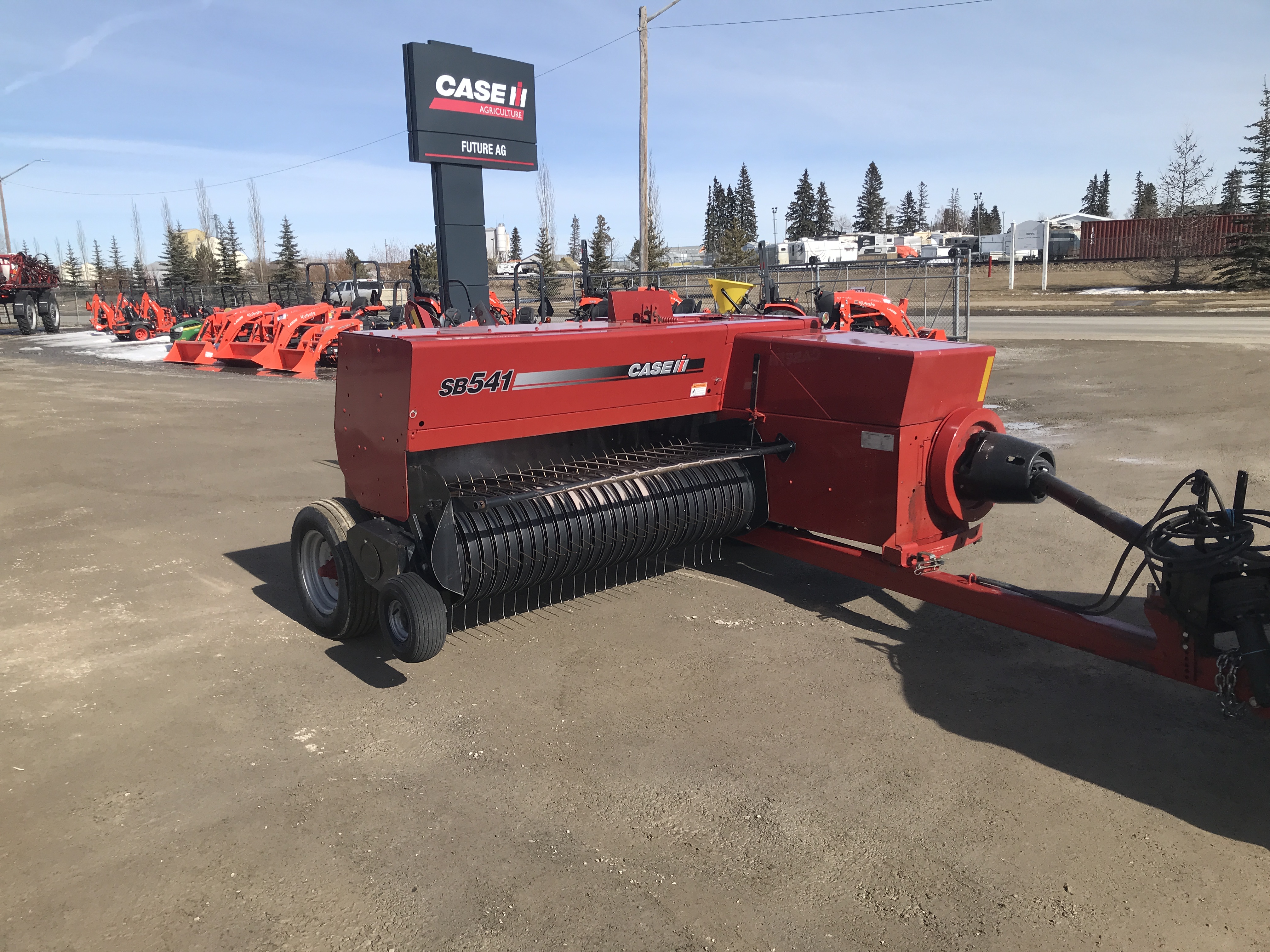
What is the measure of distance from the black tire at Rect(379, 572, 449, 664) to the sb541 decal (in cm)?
85

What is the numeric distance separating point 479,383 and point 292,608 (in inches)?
81.0

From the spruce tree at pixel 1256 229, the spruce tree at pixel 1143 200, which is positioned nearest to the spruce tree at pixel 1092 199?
the spruce tree at pixel 1143 200

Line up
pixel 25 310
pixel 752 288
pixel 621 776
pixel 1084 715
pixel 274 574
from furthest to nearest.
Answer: pixel 25 310 → pixel 752 288 → pixel 274 574 → pixel 1084 715 → pixel 621 776

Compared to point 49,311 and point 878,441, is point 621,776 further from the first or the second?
point 49,311

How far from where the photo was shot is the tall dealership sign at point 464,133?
51.3 ft

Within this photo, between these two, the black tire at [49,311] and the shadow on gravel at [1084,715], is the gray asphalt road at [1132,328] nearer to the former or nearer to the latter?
the shadow on gravel at [1084,715]

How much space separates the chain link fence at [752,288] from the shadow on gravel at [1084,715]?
20.9ft

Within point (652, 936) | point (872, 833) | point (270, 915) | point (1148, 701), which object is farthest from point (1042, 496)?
point (270, 915)

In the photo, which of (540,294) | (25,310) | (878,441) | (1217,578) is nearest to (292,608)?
(878,441)

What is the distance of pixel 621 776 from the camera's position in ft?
11.3

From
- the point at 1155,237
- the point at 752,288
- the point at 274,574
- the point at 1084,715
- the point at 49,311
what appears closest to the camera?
the point at 1084,715

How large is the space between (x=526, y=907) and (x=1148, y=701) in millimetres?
2877

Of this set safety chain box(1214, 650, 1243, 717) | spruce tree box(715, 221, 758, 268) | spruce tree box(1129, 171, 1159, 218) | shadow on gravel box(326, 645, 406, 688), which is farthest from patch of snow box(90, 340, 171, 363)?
spruce tree box(1129, 171, 1159, 218)

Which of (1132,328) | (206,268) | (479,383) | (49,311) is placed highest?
(206,268)
